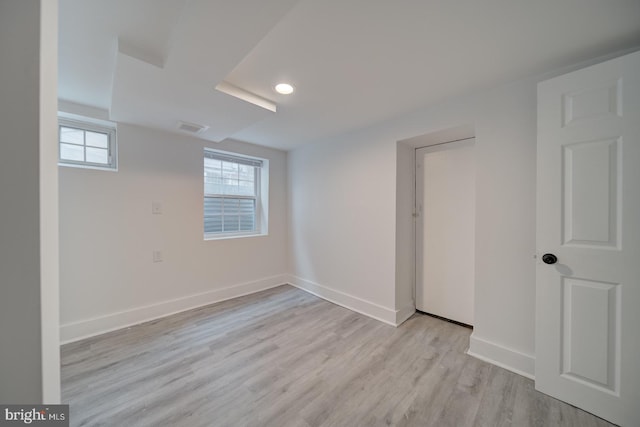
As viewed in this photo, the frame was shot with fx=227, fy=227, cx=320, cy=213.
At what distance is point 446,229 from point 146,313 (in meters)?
3.40

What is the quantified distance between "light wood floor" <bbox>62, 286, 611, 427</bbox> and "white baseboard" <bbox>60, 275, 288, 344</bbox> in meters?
0.11

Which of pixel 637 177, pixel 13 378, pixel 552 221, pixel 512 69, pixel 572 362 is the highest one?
pixel 512 69

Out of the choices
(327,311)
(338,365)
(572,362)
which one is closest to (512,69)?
(572,362)

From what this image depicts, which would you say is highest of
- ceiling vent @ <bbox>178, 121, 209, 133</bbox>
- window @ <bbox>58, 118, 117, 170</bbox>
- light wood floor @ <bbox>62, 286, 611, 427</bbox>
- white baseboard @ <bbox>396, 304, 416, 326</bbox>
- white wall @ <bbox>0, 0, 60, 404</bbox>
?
ceiling vent @ <bbox>178, 121, 209, 133</bbox>

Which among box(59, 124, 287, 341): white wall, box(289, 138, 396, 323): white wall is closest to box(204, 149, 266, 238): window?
box(59, 124, 287, 341): white wall

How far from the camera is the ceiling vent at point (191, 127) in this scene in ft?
7.68

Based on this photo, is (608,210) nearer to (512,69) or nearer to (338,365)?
(512,69)

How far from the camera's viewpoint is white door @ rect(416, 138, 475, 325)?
7.63 ft

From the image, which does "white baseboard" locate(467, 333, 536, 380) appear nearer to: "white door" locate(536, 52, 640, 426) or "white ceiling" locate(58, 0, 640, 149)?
"white door" locate(536, 52, 640, 426)

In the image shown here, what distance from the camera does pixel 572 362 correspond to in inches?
56.4

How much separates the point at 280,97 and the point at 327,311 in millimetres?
2379

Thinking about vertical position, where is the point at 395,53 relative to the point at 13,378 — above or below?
above

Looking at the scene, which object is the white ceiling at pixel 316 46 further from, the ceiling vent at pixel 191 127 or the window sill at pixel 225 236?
the window sill at pixel 225 236

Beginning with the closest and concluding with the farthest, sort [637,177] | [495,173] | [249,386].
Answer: [637,177] → [249,386] → [495,173]
